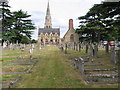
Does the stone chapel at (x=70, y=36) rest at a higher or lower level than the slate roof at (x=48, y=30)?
lower

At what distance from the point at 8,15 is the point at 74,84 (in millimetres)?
35063

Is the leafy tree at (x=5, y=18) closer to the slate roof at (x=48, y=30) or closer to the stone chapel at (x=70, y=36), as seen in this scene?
the stone chapel at (x=70, y=36)

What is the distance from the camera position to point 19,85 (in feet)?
24.4

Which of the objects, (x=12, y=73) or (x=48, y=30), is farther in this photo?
(x=48, y=30)

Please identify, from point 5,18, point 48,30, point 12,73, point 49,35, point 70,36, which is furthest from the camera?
point 48,30

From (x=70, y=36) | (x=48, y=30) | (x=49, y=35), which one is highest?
(x=48, y=30)

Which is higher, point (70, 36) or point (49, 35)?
point (49, 35)

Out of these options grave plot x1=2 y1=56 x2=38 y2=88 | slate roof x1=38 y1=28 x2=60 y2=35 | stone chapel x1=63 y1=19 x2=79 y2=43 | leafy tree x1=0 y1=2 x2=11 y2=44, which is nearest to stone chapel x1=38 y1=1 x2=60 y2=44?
slate roof x1=38 y1=28 x2=60 y2=35

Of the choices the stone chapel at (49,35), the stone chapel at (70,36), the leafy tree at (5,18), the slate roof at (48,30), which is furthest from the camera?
the slate roof at (48,30)

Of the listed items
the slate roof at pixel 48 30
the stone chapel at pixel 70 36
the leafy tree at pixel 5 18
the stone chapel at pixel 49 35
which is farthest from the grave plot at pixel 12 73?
the slate roof at pixel 48 30

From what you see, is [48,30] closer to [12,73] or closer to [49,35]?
[49,35]

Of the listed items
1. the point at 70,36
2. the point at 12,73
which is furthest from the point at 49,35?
the point at 12,73

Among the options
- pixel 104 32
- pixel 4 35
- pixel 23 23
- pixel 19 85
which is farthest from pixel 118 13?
pixel 23 23

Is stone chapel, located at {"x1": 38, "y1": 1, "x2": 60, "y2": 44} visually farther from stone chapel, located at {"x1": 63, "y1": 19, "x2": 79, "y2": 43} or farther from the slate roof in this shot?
stone chapel, located at {"x1": 63, "y1": 19, "x2": 79, "y2": 43}
